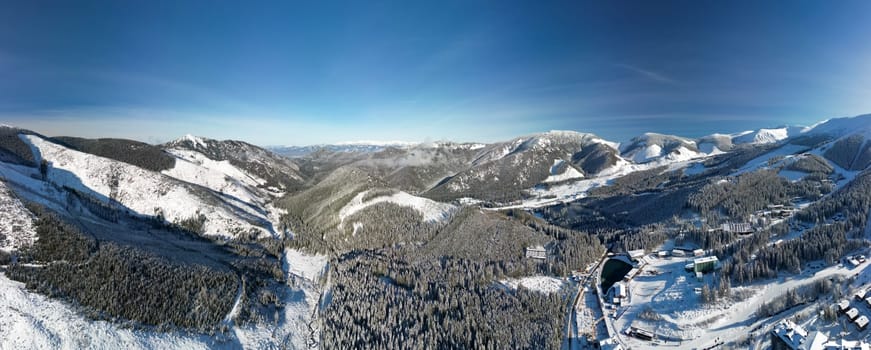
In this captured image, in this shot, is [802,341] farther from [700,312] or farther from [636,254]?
[636,254]

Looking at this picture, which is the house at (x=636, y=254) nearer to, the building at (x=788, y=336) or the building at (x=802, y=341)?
the building at (x=802, y=341)

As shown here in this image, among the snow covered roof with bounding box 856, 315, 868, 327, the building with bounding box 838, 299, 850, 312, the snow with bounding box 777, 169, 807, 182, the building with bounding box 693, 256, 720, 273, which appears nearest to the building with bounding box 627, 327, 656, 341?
the snow covered roof with bounding box 856, 315, 868, 327

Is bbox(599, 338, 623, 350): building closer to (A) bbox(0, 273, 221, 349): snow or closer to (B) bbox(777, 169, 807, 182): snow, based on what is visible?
(A) bbox(0, 273, 221, 349): snow

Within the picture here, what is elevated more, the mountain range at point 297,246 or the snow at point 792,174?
the snow at point 792,174

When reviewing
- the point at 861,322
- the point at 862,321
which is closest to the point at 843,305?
the point at 862,321

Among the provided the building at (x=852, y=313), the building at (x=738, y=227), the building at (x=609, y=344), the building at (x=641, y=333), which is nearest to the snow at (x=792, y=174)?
the building at (x=738, y=227)

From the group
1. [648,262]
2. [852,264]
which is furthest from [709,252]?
[852,264]
